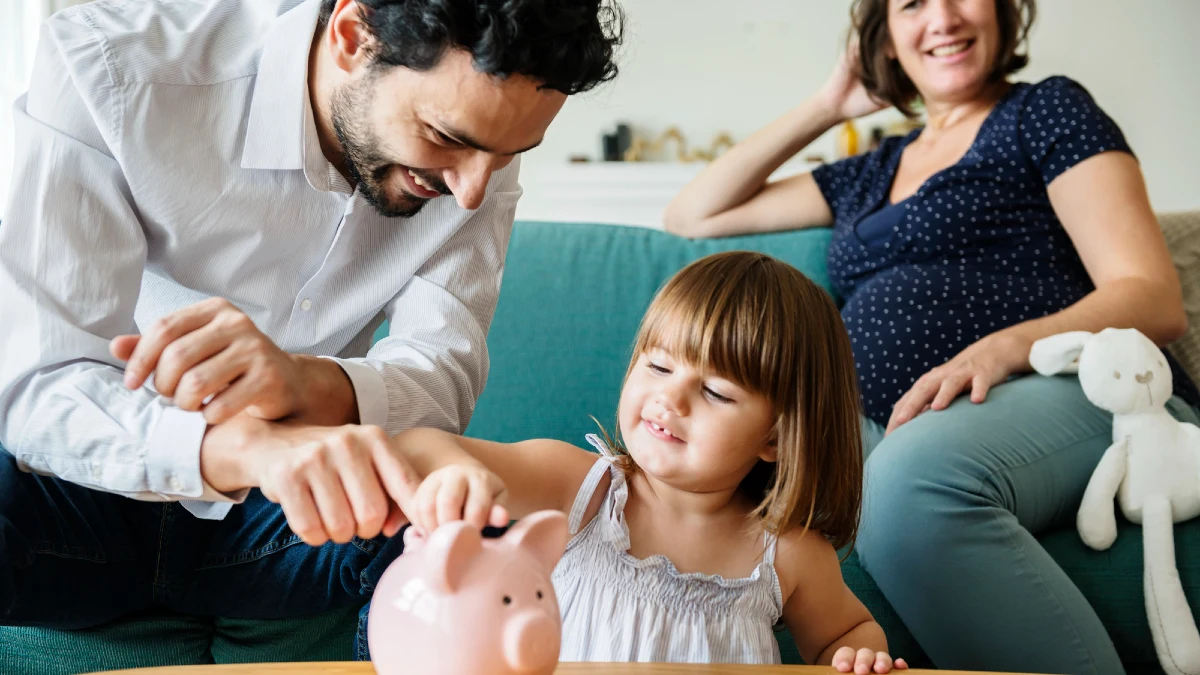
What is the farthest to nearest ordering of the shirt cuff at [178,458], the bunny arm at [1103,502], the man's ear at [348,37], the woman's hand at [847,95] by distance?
the woman's hand at [847,95], the bunny arm at [1103,502], the man's ear at [348,37], the shirt cuff at [178,458]

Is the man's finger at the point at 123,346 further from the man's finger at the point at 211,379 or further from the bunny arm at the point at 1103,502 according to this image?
the bunny arm at the point at 1103,502

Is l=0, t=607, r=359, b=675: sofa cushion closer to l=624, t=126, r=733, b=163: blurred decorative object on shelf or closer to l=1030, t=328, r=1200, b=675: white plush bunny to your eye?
l=1030, t=328, r=1200, b=675: white plush bunny

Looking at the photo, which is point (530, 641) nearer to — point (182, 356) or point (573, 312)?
point (182, 356)

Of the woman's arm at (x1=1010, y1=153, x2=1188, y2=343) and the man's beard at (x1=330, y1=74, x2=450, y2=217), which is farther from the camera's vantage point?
the woman's arm at (x1=1010, y1=153, x2=1188, y2=343)

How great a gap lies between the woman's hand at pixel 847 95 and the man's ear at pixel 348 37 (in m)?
1.28

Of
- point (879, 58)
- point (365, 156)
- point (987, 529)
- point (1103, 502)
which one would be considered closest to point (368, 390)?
point (365, 156)

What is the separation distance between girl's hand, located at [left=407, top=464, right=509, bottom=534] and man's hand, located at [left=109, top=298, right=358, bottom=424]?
199mm

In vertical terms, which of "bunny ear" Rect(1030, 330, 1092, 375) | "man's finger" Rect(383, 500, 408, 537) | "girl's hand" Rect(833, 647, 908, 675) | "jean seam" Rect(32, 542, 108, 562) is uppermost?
"man's finger" Rect(383, 500, 408, 537)

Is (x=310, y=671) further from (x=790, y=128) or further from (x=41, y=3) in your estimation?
(x=41, y=3)

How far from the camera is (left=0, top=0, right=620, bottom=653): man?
91 centimetres

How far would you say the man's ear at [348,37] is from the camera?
1104mm

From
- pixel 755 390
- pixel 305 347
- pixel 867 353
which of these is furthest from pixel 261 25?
pixel 867 353

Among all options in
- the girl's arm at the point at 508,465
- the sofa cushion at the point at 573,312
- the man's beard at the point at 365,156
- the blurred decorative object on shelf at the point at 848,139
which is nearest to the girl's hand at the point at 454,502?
the girl's arm at the point at 508,465

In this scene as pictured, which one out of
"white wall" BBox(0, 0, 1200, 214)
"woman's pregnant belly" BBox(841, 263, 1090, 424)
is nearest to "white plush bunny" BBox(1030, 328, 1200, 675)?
"woman's pregnant belly" BBox(841, 263, 1090, 424)
